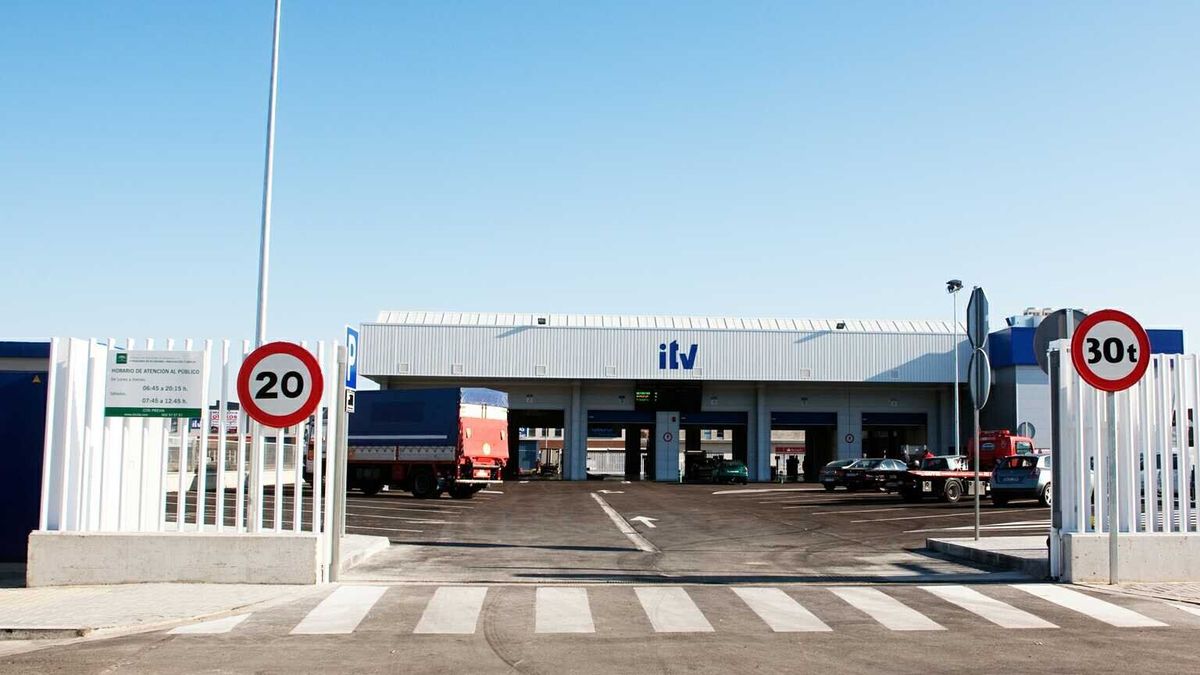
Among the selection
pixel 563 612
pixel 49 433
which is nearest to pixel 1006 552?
pixel 563 612

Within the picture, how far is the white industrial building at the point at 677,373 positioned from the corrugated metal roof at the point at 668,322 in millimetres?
132

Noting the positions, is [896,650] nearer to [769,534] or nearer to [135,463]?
[135,463]

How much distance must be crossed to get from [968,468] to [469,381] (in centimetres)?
2735

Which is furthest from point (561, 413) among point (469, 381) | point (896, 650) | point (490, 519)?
point (896, 650)

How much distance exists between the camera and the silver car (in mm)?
28766

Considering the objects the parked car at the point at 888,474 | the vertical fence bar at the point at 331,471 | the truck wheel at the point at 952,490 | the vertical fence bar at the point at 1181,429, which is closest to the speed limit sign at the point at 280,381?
the vertical fence bar at the point at 331,471

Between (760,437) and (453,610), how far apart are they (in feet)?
160

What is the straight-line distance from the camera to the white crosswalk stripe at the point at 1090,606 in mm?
9562

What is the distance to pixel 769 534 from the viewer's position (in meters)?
20.4

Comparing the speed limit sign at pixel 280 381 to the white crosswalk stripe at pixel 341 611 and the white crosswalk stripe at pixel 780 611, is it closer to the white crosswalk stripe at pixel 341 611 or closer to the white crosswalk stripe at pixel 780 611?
the white crosswalk stripe at pixel 341 611

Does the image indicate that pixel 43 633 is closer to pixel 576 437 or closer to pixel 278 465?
pixel 278 465

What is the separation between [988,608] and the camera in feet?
33.8

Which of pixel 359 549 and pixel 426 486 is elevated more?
pixel 359 549

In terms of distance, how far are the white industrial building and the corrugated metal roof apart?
132 millimetres
